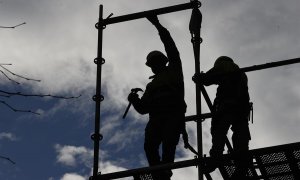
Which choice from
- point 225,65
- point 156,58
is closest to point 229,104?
point 225,65

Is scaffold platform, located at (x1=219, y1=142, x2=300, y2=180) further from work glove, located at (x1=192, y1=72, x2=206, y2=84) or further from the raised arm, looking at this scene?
the raised arm

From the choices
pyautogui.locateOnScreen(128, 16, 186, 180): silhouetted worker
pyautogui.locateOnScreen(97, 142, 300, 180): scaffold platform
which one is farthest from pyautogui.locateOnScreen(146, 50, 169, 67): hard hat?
pyautogui.locateOnScreen(97, 142, 300, 180): scaffold platform

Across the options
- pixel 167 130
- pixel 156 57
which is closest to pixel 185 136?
pixel 167 130

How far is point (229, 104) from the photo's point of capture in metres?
8.80

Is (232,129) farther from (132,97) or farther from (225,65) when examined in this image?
(132,97)

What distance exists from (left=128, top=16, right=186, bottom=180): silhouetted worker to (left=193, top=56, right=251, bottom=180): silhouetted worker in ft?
1.66

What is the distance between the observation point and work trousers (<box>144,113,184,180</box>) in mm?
8625

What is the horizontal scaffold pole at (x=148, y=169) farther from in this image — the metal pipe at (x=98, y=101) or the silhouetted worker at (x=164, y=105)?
the silhouetted worker at (x=164, y=105)

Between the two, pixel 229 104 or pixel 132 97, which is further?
pixel 132 97

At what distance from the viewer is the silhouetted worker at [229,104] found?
8672 millimetres

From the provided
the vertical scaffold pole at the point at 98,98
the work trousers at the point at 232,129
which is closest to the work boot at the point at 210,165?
the work trousers at the point at 232,129

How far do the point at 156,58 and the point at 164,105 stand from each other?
88cm

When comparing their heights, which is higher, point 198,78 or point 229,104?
point 198,78

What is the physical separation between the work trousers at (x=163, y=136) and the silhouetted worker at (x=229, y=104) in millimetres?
546
